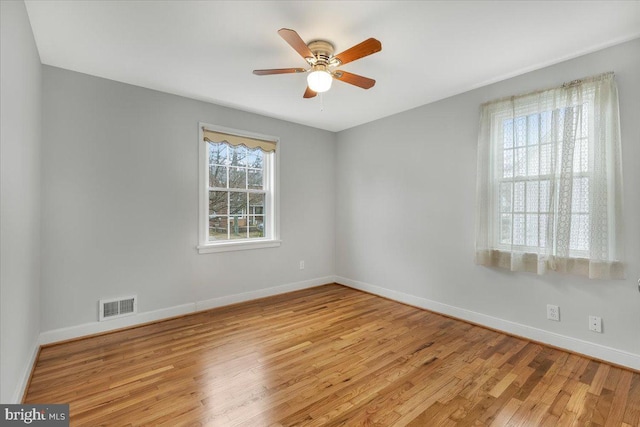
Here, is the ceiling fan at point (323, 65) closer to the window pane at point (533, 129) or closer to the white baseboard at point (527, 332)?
the window pane at point (533, 129)

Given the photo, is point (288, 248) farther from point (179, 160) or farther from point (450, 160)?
point (450, 160)

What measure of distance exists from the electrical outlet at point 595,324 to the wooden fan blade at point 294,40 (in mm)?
3121

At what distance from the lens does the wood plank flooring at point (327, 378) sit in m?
1.74

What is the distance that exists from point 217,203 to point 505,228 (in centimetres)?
331

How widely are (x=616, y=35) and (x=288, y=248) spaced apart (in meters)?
3.96

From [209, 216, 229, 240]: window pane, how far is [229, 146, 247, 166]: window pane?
2.50 ft

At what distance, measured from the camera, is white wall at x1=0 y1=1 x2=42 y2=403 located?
59.1 inches

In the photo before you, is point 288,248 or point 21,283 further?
point 288,248

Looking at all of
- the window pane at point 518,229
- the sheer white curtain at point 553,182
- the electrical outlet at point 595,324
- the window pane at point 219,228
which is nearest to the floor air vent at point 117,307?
the window pane at point 219,228

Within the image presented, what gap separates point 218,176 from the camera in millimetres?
3756

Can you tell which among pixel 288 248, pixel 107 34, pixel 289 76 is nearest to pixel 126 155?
pixel 107 34

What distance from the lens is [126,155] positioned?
9.93 feet

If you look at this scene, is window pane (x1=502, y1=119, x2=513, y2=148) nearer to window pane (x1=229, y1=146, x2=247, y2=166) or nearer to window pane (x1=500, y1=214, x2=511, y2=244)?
window pane (x1=500, y1=214, x2=511, y2=244)

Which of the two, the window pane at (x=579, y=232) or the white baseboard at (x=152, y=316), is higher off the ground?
the window pane at (x=579, y=232)
